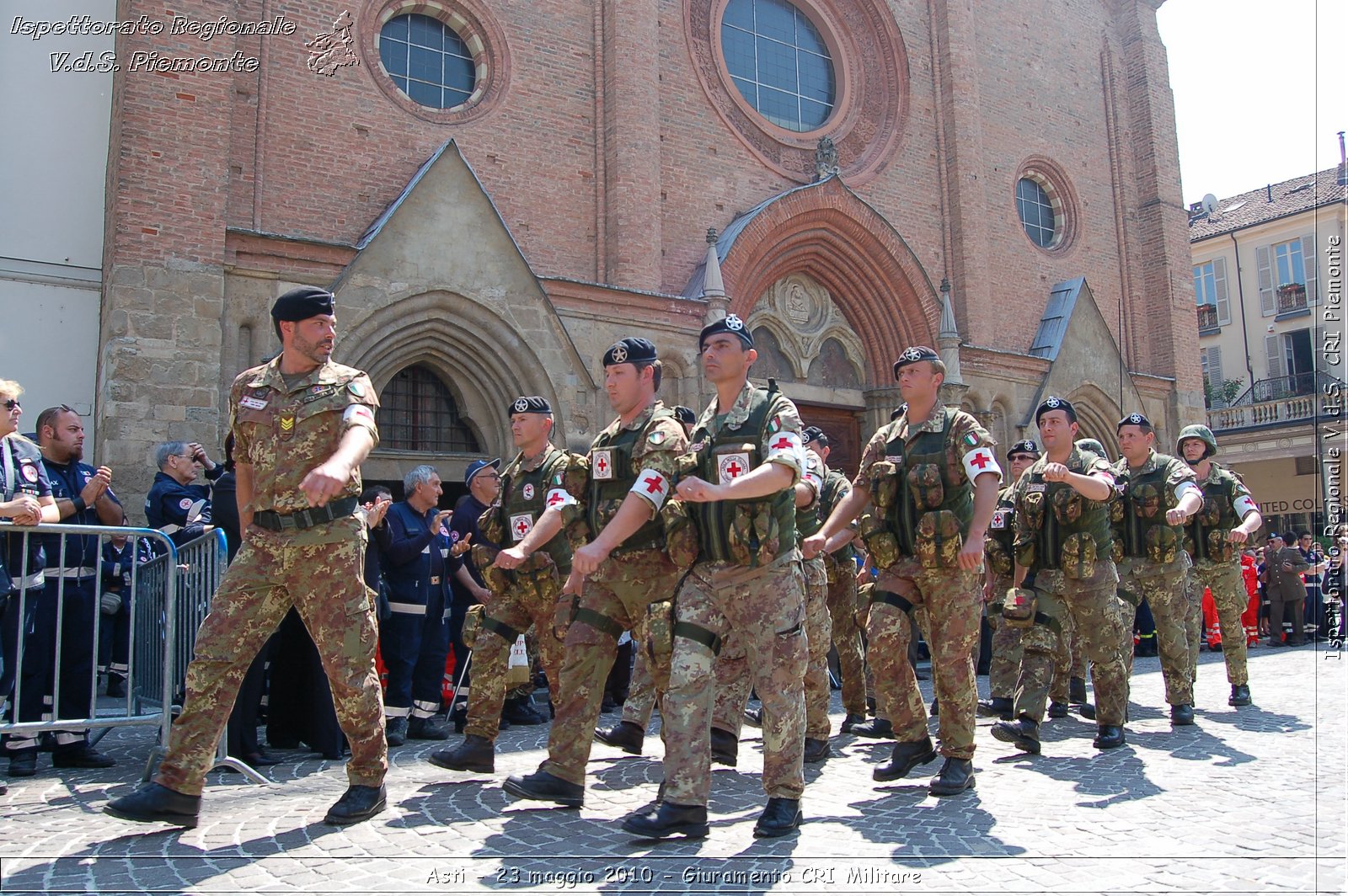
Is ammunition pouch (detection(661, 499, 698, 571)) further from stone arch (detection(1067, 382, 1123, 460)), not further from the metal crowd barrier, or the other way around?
stone arch (detection(1067, 382, 1123, 460))

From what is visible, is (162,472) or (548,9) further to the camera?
(548,9)

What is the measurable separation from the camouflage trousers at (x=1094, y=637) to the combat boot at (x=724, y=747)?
6.61 ft

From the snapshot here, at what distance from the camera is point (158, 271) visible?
10.5m

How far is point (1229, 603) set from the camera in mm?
8367

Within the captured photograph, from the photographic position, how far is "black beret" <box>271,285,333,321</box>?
4.52 meters

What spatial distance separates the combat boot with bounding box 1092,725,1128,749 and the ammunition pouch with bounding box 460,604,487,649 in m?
3.98

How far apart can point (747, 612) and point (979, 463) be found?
5.49ft

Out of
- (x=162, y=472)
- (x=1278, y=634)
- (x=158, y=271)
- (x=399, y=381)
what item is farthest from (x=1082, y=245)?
(x=162, y=472)

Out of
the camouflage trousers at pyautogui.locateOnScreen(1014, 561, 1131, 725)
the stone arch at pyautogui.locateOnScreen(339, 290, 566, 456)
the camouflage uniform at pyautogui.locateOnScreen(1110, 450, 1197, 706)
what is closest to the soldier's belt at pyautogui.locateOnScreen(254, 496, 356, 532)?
the camouflage trousers at pyautogui.locateOnScreen(1014, 561, 1131, 725)

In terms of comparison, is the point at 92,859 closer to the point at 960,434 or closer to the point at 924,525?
the point at 924,525

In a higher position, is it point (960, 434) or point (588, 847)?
point (960, 434)

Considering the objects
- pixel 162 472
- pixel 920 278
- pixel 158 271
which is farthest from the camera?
pixel 920 278

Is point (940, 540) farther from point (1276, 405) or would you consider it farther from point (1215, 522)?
point (1276, 405)

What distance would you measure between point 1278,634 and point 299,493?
52.9ft
